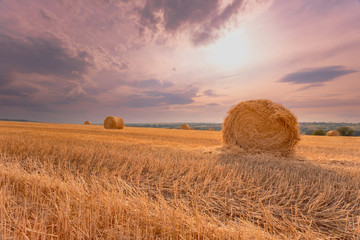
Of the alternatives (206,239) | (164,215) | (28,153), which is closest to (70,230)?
(164,215)

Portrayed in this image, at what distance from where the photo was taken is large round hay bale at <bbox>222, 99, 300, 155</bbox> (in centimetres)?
716

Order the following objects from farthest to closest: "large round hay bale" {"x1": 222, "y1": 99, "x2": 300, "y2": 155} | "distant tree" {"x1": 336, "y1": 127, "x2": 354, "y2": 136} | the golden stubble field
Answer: "distant tree" {"x1": 336, "y1": 127, "x2": 354, "y2": 136}, "large round hay bale" {"x1": 222, "y1": 99, "x2": 300, "y2": 155}, the golden stubble field

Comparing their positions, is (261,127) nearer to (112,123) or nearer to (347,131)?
(112,123)

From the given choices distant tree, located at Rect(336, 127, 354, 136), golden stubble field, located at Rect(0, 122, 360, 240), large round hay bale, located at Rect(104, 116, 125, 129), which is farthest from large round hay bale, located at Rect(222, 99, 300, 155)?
distant tree, located at Rect(336, 127, 354, 136)

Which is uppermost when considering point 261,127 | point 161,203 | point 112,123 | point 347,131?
point 112,123

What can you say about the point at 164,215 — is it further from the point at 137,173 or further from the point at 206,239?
the point at 137,173

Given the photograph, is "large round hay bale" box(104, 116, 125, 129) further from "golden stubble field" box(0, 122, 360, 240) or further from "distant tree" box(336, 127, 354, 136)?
"distant tree" box(336, 127, 354, 136)

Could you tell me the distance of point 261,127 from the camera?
25.2ft

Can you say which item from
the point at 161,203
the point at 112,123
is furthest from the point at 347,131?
the point at 161,203

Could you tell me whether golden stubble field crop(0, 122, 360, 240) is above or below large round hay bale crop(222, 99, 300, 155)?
below

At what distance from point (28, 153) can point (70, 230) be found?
13.5 ft

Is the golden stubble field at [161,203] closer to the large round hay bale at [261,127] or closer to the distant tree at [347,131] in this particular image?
the large round hay bale at [261,127]

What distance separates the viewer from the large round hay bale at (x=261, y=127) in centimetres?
716

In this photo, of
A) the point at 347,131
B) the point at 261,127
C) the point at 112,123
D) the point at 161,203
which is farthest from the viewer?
the point at 347,131
